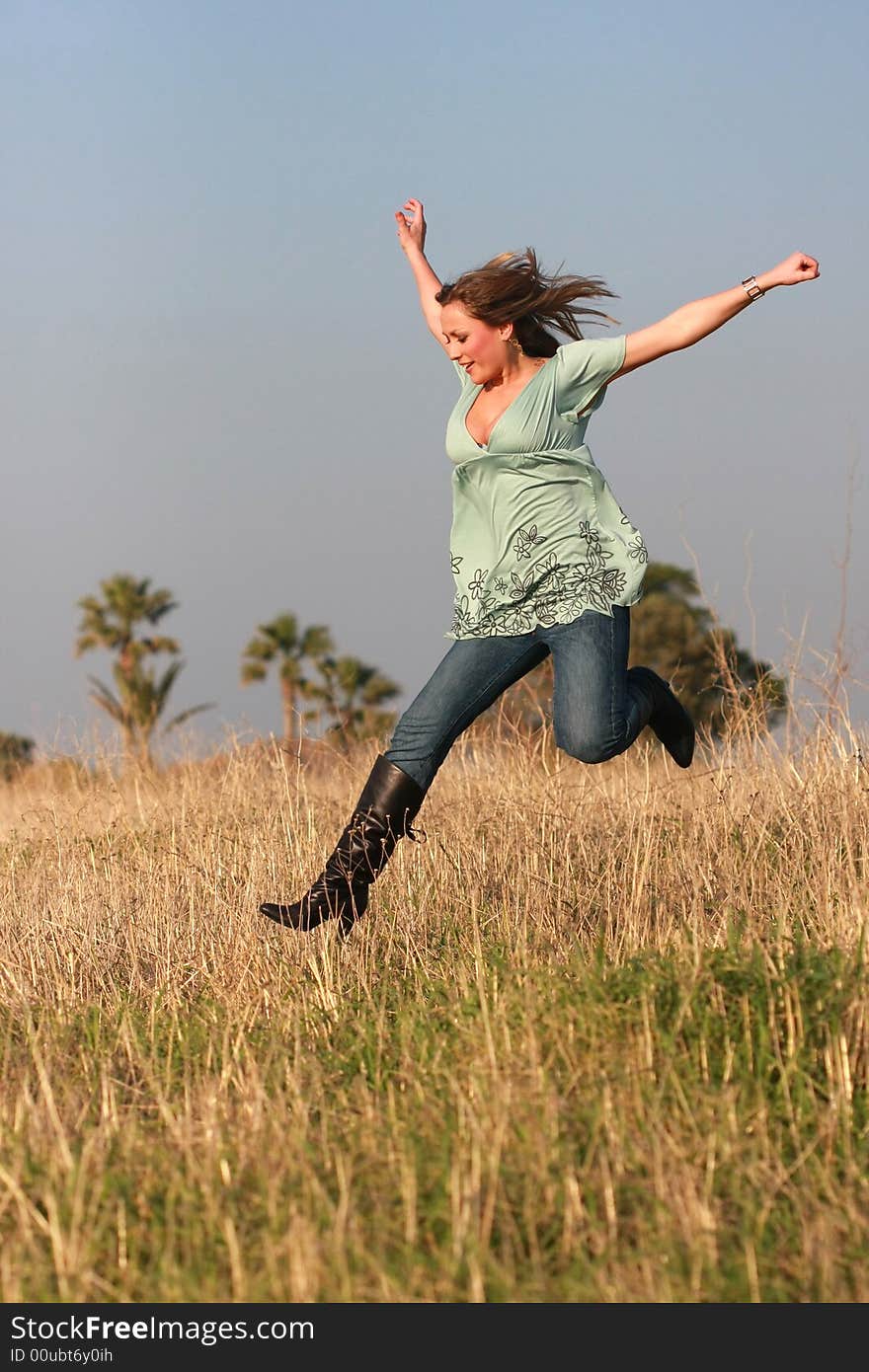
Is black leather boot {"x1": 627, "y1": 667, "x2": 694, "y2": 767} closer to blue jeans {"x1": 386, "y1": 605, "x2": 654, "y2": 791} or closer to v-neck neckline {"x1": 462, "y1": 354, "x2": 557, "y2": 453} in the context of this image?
blue jeans {"x1": 386, "y1": 605, "x2": 654, "y2": 791}

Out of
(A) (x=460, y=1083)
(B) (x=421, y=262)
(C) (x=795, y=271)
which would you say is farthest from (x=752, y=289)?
(A) (x=460, y=1083)

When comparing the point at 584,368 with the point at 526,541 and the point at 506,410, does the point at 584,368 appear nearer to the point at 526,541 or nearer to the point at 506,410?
the point at 506,410

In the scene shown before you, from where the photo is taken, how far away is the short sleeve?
5.73 metres

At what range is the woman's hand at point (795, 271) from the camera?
17.8 ft

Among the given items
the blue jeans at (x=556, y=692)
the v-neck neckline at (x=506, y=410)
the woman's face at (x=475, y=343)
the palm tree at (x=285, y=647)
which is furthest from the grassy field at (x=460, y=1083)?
the palm tree at (x=285, y=647)

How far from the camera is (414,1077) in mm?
4113

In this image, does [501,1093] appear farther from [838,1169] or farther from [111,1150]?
[111,1150]

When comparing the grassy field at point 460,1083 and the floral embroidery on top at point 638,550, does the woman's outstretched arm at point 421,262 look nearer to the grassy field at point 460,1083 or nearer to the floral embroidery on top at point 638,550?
the floral embroidery on top at point 638,550

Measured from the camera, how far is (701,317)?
5.59 meters

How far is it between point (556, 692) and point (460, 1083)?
2.08 m

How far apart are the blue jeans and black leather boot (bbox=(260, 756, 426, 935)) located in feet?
0.23

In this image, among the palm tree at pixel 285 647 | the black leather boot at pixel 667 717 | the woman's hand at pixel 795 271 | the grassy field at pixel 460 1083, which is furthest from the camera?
the palm tree at pixel 285 647

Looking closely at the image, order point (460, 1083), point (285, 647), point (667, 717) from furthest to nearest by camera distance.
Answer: point (285, 647)
point (667, 717)
point (460, 1083)

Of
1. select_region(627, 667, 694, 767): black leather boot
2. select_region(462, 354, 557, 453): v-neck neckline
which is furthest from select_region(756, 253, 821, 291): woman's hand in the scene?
select_region(627, 667, 694, 767): black leather boot
